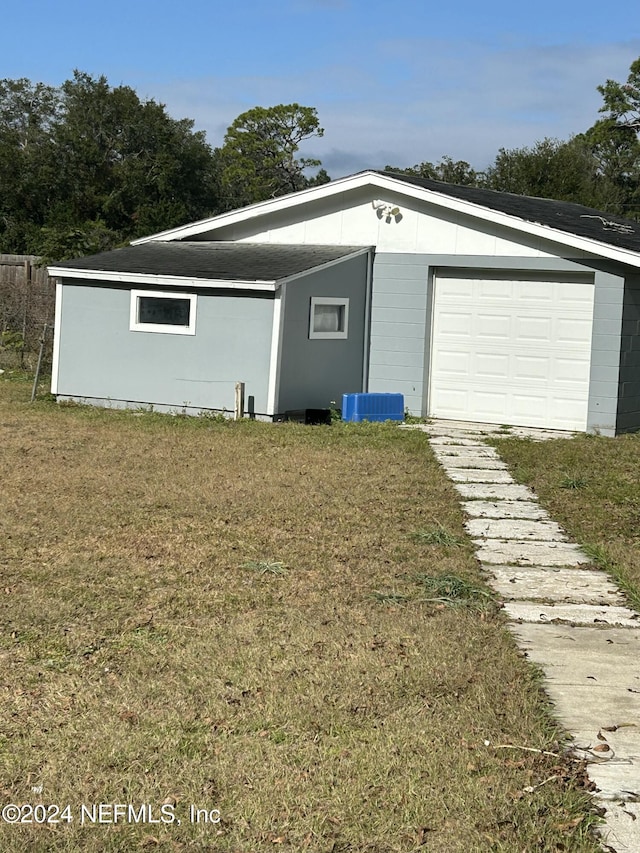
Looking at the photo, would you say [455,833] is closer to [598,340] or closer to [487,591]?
[487,591]

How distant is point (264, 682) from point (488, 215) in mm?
10955

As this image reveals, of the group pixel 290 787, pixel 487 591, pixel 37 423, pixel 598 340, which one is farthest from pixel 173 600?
pixel 598 340

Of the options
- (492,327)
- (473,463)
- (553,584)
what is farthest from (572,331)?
(553,584)

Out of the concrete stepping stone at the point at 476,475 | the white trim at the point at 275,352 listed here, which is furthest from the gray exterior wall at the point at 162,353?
the concrete stepping stone at the point at 476,475

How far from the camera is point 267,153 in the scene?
67.2 m

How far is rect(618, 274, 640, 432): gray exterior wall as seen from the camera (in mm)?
14836

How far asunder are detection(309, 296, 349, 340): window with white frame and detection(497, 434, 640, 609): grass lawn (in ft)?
10.7

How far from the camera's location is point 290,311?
50.2 ft

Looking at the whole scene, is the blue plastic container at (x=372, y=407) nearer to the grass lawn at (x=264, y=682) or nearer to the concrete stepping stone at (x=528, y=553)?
the grass lawn at (x=264, y=682)

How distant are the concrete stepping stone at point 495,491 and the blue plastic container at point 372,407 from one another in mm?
4599

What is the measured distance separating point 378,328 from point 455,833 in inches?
512

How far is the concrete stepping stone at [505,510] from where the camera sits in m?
9.67

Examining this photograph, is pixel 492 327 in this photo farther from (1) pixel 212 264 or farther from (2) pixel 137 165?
(2) pixel 137 165

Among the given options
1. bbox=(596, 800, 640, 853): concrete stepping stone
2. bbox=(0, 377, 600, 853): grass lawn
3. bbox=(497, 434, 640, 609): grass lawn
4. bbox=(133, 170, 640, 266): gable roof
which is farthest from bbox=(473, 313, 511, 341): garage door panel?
bbox=(596, 800, 640, 853): concrete stepping stone
